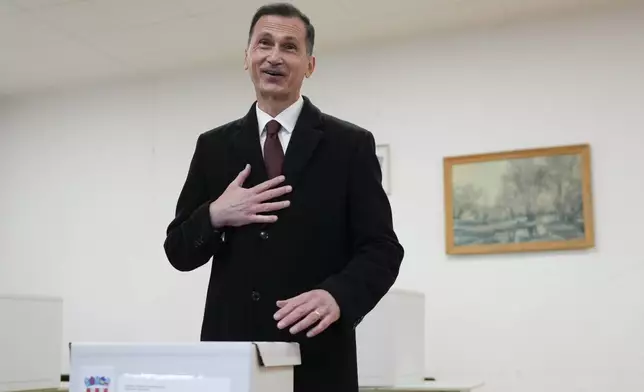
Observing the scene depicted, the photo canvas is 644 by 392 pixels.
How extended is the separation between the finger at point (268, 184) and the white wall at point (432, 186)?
2.48 metres

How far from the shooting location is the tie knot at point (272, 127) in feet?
4.09

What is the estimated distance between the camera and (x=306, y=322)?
104 cm

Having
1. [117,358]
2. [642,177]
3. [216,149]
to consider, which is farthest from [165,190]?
[117,358]

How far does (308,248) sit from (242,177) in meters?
0.15

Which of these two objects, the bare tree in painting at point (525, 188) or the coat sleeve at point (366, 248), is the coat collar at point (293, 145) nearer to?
the coat sleeve at point (366, 248)

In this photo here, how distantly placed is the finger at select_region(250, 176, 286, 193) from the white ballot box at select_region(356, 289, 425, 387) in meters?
1.56

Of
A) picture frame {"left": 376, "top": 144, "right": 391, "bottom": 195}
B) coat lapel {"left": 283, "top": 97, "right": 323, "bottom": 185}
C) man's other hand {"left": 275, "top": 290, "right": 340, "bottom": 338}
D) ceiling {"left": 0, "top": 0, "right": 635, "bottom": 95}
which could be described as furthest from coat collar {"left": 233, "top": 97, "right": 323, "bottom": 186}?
picture frame {"left": 376, "top": 144, "right": 391, "bottom": 195}

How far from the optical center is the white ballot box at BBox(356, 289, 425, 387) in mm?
2652

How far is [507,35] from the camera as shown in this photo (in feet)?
11.8

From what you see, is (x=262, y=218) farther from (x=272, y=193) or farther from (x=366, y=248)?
(x=366, y=248)

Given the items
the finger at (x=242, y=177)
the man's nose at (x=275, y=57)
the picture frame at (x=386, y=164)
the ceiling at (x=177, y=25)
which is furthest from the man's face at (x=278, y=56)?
the picture frame at (x=386, y=164)

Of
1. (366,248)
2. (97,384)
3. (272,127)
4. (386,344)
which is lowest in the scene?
(386,344)

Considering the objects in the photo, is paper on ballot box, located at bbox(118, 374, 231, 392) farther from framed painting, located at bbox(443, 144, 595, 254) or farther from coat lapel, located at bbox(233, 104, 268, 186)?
framed painting, located at bbox(443, 144, 595, 254)

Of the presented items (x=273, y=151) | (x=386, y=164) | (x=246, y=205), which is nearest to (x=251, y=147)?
(x=273, y=151)
